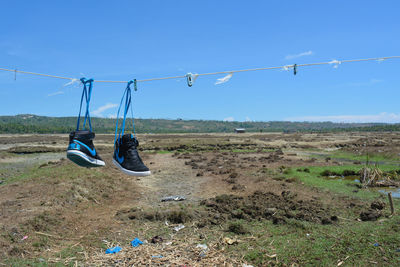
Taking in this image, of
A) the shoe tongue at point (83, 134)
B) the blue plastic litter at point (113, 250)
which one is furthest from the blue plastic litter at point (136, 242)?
the shoe tongue at point (83, 134)

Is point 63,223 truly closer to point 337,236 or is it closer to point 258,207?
point 258,207

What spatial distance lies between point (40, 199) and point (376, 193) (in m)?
14.5

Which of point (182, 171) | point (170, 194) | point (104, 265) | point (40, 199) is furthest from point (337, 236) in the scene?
point (182, 171)

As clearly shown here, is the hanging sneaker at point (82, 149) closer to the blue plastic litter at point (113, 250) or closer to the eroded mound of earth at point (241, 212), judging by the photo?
the blue plastic litter at point (113, 250)

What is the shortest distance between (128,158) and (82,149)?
725 mm

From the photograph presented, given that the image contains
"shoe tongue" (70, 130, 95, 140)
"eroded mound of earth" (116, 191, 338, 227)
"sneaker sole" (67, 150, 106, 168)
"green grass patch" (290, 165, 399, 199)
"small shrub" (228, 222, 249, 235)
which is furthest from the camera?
"green grass patch" (290, 165, 399, 199)

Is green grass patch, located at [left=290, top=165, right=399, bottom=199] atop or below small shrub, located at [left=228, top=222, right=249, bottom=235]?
atop

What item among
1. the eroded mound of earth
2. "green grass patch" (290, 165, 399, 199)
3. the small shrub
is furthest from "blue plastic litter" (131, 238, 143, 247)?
"green grass patch" (290, 165, 399, 199)

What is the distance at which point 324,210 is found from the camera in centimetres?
1114

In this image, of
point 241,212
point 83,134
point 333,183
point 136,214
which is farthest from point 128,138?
point 333,183

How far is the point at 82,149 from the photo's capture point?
15.3ft

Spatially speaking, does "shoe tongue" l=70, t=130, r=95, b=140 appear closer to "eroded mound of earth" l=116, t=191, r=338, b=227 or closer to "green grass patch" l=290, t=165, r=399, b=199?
"eroded mound of earth" l=116, t=191, r=338, b=227

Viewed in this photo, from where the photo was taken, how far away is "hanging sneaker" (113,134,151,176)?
485 cm

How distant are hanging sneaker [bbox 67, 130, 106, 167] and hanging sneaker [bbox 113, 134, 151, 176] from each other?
1.15 feet
